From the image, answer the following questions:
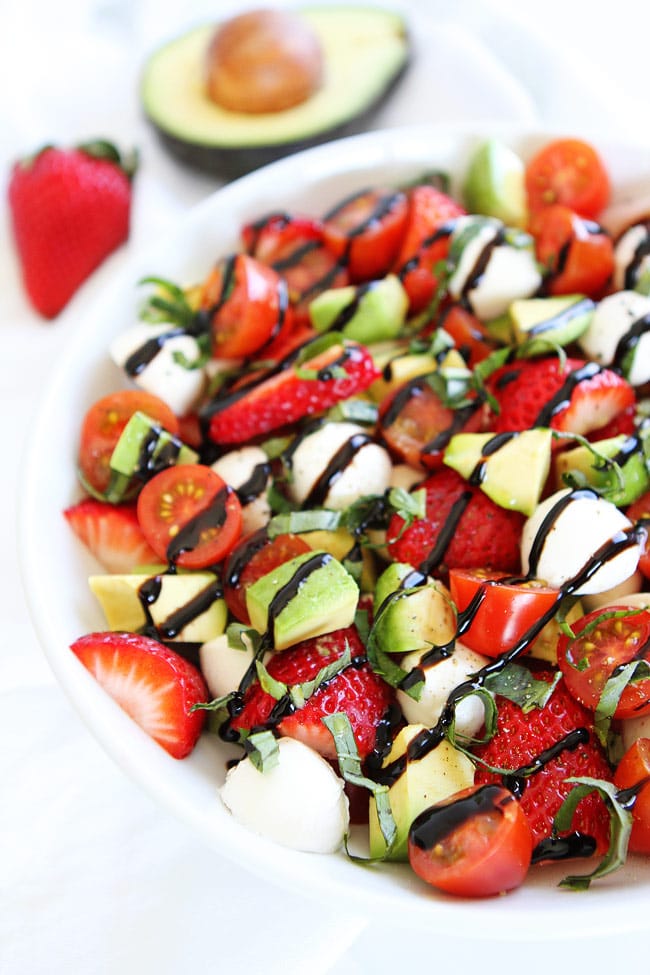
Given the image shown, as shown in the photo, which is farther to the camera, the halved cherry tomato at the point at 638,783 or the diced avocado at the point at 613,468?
the diced avocado at the point at 613,468

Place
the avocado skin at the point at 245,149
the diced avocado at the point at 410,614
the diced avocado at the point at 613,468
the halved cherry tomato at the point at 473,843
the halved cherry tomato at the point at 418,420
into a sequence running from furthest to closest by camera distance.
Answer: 1. the avocado skin at the point at 245,149
2. the halved cherry tomato at the point at 418,420
3. the diced avocado at the point at 613,468
4. the diced avocado at the point at 410,614
5. the halved cherry tomato at the point at 473,843

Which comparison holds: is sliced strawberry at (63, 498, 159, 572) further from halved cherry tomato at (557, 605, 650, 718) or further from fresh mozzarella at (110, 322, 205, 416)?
halved cherry tomato at (557, 605, 650, 718)

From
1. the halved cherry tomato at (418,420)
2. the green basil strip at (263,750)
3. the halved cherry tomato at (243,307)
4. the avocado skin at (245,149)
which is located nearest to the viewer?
the green basil strip at (263,750)

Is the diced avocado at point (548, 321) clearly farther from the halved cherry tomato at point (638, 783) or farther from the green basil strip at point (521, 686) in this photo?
the halved cherry tomato at point (638, 783)

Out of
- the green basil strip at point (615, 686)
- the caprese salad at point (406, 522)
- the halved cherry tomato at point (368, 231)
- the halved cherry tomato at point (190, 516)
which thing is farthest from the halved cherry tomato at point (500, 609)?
the halved cherry tomato at point (368, 231)

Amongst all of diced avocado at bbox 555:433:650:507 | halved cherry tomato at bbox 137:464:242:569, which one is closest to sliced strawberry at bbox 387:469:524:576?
diced avocado at bbox 555:433:650:507

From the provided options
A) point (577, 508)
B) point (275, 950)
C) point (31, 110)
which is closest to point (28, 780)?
point (275, 950)

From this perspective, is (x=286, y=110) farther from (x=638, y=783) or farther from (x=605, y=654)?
(x=638, y=783)

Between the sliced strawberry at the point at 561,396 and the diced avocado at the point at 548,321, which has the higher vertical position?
the diced avocado at the point at 548,321
